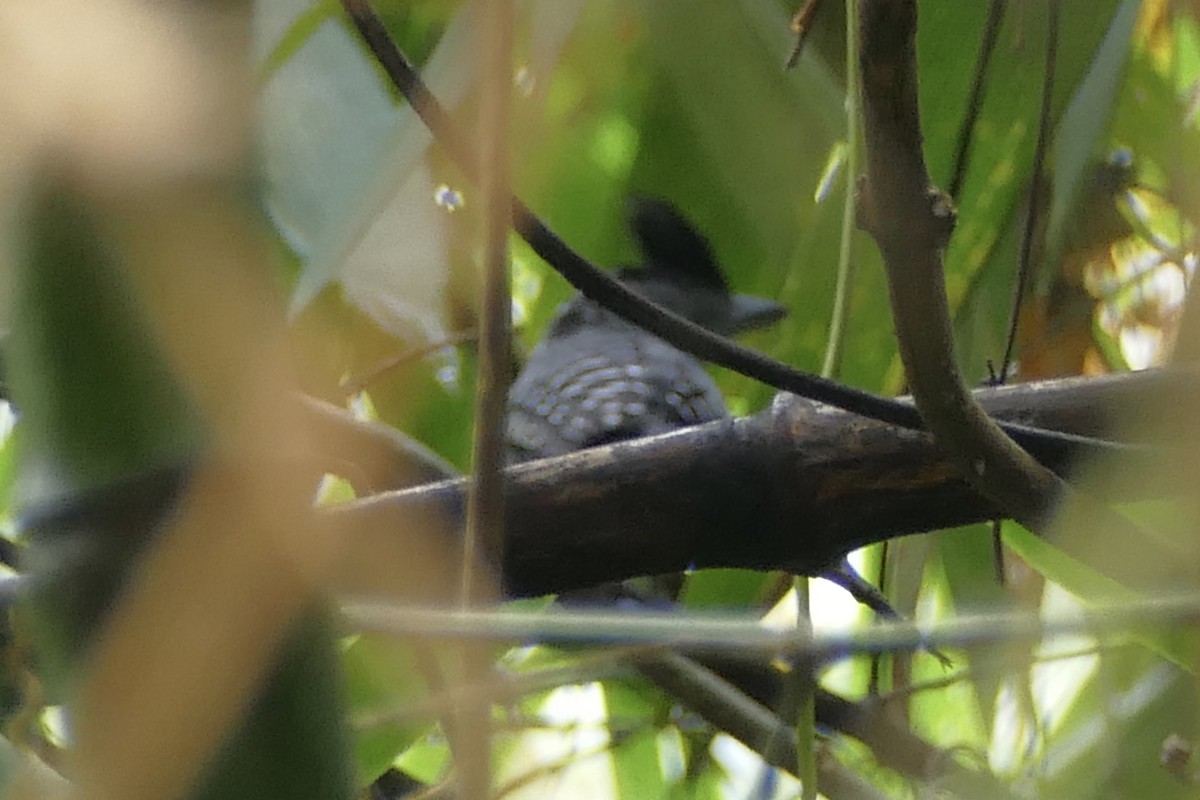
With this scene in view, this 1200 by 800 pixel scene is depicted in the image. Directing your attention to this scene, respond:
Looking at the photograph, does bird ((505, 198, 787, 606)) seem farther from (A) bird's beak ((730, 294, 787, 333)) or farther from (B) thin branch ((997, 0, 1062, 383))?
(B) thin branch ((997, 0, 1062, 383))

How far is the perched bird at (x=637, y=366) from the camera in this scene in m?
1.25

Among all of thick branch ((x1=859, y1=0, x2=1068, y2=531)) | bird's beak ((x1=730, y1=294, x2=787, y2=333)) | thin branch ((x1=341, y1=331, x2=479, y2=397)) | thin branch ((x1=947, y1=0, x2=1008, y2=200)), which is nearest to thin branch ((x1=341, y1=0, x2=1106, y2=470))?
thick branch ((x1=859, y1=0, x2=1068, y2=531))

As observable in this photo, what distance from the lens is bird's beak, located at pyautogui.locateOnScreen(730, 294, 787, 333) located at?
138cm

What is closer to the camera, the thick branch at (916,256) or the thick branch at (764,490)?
the thick branch at (916,256)

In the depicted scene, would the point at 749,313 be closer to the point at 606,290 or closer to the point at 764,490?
the point at 764,490

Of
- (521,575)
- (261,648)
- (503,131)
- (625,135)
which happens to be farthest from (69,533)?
(625,135)

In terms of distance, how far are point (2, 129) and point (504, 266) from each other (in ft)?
0.60

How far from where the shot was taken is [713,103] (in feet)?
2.98

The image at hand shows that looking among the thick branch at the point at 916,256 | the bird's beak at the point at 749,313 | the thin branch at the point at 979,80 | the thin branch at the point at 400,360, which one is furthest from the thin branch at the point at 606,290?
the bird's beak at the point at 749,313

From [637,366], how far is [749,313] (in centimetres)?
18

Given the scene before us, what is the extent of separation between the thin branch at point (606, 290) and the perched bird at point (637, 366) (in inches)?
19.5

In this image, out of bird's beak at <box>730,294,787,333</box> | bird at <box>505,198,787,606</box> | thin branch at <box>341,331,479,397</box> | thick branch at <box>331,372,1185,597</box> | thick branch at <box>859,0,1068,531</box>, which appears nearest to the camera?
thick branch at <box>859,0,1068,531</box>

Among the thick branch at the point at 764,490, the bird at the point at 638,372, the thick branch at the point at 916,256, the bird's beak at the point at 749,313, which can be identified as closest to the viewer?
the thick branch at the point at 916,256

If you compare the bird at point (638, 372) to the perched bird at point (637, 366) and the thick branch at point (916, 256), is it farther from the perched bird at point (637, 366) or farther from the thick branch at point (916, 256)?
the thick branch at point (916, 256)
